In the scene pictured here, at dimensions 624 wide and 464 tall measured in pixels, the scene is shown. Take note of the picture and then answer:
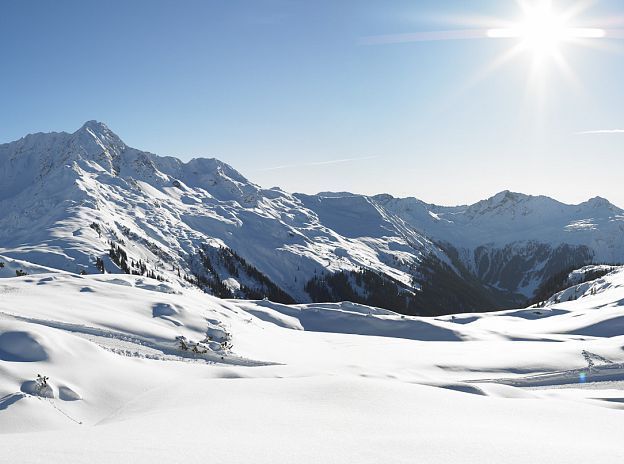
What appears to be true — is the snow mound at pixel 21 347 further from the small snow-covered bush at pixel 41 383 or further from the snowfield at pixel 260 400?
the small snow-covered bush at pixel 41 383

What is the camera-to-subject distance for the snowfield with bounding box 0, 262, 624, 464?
8.95m

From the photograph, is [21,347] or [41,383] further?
[21,347]

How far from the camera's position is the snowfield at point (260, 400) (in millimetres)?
8945

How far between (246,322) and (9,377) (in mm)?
35412

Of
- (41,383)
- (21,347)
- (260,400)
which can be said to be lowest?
(260,400)

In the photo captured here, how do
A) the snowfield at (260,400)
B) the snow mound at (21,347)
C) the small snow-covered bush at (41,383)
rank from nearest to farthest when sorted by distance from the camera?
the snowfield at (260,400)
the small snow-covered bush at (41,383)
the snow mound at (21,347)

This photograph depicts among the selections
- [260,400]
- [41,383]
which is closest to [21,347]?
[41,383]

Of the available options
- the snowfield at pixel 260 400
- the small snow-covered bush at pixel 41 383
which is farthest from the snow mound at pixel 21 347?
the small snow-covered bush at pixel 41 383

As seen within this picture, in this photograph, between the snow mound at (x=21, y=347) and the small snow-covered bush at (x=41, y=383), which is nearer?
the small snow-covered bush at (x=41, y=383)

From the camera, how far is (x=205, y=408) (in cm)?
1329

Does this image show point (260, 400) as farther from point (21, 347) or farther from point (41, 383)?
point (21, 347)

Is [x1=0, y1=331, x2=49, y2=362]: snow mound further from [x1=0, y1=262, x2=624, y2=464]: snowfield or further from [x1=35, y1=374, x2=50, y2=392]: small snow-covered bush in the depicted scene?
[x1=35, y1=374, x2=50, y2=392]: small snow-covered bush

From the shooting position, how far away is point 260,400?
14.5 metres

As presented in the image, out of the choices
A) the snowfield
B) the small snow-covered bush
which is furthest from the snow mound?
the small snow-covered bush
